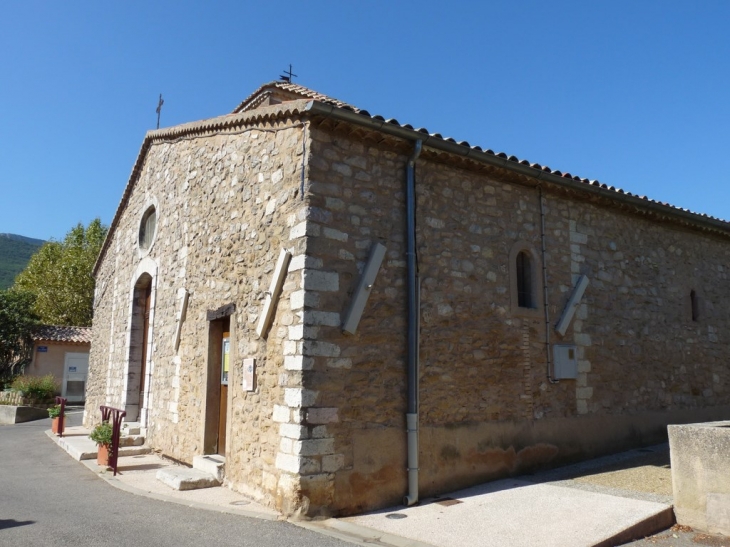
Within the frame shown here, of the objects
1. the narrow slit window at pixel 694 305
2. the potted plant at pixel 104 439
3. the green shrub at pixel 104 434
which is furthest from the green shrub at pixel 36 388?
the narrow slit window at pixel 694 305

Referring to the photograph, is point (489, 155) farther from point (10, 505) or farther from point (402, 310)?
point (10, 505)

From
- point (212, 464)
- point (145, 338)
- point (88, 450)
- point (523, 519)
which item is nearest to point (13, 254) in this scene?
point (145, 338)

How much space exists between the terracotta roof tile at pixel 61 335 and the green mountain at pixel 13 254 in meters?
60.7

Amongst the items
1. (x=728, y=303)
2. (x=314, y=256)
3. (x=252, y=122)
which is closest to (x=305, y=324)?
(x=314, y=256)

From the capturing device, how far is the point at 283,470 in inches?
235

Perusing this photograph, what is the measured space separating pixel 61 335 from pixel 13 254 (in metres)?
86.1

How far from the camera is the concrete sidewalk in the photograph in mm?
5148

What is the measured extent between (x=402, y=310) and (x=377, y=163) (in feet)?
5.80

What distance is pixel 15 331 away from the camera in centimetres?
2212

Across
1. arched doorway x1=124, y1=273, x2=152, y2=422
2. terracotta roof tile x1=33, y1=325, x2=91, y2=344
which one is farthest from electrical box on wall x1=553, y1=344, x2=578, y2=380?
terracotta roof tile x1=33, y1=325, x2=91, y2=344

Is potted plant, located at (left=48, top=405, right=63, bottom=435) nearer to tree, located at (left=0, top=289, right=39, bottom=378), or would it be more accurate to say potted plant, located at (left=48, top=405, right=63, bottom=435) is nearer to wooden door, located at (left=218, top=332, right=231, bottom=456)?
wooden door, located at (left=218, top=332, right=231, bottom=456)

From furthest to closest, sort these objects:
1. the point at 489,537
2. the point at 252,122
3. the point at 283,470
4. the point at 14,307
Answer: the point at 14,307 < the point at 252,122 < the point at 283,470 < the point at 489,537

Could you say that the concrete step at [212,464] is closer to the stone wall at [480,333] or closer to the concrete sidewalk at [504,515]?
the concrete sidewalk at [504,515]

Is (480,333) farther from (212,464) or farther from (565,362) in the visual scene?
(212,464)
